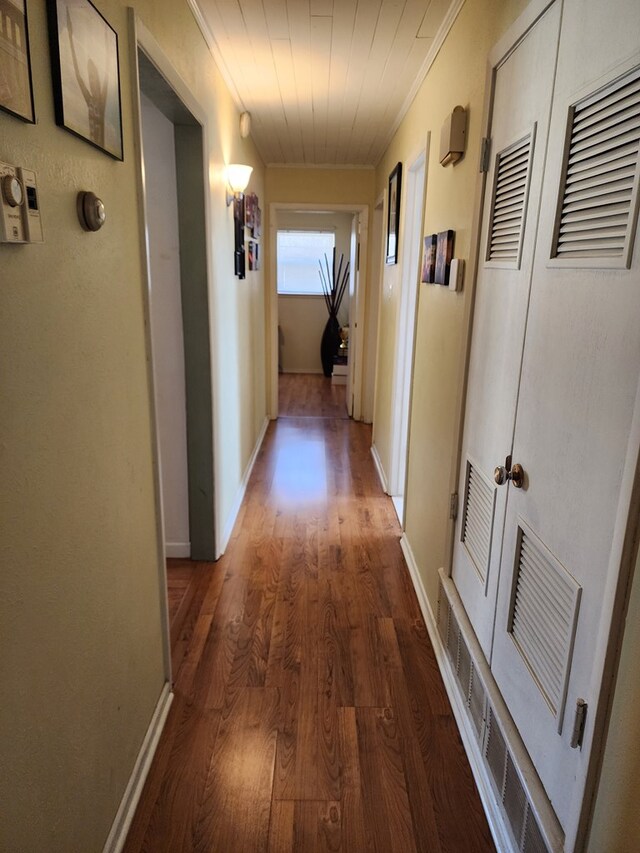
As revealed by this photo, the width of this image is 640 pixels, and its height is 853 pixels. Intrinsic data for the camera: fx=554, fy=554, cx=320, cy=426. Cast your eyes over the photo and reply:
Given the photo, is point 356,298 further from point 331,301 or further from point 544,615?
point 544,615

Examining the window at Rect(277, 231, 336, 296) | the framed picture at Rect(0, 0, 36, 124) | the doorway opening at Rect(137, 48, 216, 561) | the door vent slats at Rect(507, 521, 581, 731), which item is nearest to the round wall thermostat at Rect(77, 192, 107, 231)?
the framed picture at Rect(0, 0, 36, 124)

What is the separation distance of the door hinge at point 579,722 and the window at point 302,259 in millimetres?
7429

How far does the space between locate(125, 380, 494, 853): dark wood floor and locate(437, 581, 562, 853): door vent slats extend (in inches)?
5.0

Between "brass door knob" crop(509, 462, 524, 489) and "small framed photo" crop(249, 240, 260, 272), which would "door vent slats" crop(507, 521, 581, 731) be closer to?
"brass door knob" crop(509, 462, 524, 489)

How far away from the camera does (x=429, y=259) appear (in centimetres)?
237

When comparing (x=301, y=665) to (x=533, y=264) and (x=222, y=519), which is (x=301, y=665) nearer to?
(x=222, y=519)

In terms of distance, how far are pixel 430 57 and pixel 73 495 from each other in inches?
92.2

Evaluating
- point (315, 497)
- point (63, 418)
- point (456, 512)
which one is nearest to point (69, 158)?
point (63, 418)

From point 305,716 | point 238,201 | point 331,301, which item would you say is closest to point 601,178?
point 305,716

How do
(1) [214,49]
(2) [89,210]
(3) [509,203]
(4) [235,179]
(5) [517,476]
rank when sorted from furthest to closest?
(4) [235,179]
(1) [214,49]
(3) [509,203]
(5) [517,476]
(2) [89,210]

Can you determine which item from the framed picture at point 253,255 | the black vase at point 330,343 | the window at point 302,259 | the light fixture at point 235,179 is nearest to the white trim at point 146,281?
the light fixture at point 235,179

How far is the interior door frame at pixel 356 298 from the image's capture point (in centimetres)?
500

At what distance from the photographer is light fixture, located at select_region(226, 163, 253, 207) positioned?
9.57ft

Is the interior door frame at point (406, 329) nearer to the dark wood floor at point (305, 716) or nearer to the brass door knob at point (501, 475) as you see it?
the dark wood floor at point (305, 716)
